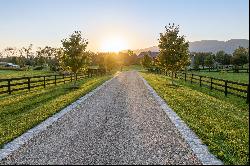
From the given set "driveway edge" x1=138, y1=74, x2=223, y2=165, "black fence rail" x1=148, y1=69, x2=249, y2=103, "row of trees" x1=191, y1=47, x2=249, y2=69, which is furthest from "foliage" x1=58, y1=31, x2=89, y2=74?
"row of trees" x1=191, y1=47, x2=249, y2=69

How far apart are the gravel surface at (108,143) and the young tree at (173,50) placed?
26671 millimetres

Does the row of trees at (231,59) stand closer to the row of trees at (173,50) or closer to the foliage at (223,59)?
the foliage at (223,59)

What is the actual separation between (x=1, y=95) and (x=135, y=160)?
20621mm

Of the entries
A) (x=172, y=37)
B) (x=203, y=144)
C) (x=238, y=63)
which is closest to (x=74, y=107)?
(x=203, y=144)

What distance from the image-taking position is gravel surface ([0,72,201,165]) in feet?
27.4

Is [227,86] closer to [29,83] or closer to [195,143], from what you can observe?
[195,143]

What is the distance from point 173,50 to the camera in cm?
4106

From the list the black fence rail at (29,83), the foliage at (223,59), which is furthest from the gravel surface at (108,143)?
the foliage at (223,59)

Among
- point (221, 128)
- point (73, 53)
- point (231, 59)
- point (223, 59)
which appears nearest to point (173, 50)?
point (73, 53)

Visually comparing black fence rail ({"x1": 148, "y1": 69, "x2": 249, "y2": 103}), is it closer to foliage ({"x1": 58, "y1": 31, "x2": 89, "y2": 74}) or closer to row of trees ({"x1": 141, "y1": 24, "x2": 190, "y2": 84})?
row of trees ({"x1": 141, "y1": 24, "x2": 190, "y2": 84})

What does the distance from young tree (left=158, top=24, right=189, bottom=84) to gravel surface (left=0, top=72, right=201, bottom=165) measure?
26.7 m

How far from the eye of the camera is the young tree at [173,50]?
4100 centimetres

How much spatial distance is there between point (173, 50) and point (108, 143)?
32.3 m

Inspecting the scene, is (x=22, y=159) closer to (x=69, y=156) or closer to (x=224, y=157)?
(x=69, y=156)
